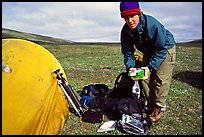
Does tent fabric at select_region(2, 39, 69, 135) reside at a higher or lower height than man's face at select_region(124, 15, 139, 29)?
lower

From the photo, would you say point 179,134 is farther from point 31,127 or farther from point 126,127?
point 31,127

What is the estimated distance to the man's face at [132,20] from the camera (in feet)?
18.2

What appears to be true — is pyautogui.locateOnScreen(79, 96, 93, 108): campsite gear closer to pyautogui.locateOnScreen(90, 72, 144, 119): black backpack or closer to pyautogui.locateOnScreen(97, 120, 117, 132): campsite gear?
pyautogui.locateOnScreen(90, 72, 144, 119): black backpack

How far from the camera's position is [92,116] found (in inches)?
266

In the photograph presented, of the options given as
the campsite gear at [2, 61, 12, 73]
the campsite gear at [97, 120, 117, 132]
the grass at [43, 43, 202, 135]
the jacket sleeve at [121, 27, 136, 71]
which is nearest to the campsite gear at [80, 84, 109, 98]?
the grass at [43, 43, 202, 135]

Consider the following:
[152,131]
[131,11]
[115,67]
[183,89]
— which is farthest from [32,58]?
[115,67]

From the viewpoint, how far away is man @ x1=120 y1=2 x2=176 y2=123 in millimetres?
5631

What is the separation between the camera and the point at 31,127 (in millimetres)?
4977

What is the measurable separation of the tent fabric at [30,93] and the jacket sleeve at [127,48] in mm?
1655

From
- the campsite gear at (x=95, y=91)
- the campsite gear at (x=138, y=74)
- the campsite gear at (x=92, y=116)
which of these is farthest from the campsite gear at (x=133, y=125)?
the campsite gear at (x=95, y=91)

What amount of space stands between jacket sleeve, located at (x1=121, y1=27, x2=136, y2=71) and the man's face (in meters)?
0.50

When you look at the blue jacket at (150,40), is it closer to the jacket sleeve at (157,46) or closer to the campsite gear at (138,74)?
the jacket sleeve at (157,46)

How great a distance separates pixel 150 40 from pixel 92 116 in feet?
7.67

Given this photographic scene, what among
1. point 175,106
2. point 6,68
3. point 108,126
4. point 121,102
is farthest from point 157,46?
point 6,68
